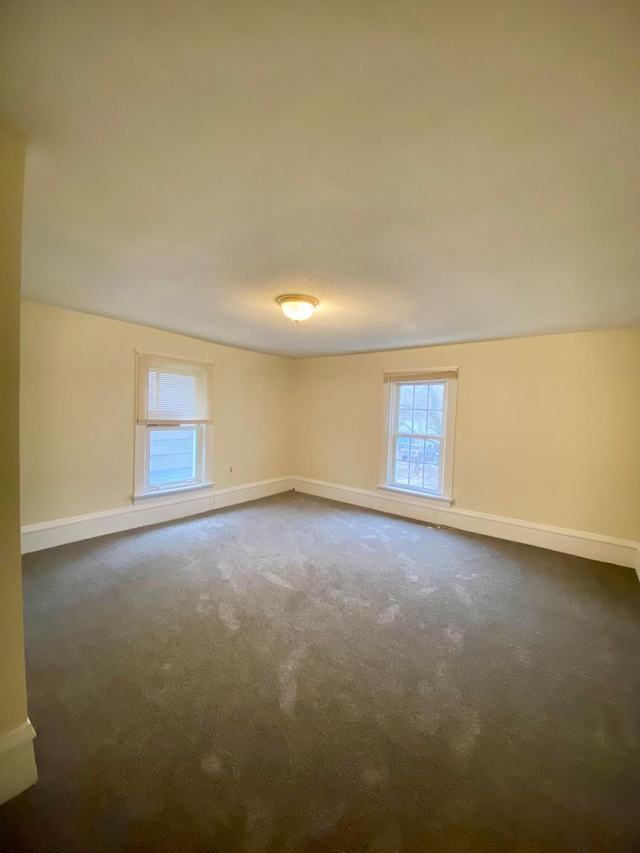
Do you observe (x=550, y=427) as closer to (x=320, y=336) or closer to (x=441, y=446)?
(x=441, y=446)

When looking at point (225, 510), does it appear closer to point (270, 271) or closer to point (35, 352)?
point (35, 352)

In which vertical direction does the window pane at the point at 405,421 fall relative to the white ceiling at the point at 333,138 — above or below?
below

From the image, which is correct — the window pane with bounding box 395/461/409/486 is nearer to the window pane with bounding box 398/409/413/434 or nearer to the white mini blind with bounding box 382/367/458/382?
the window pane with bounding box 398/409/413/434

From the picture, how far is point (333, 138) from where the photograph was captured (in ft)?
3.61

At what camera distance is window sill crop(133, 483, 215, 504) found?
13.0 feet

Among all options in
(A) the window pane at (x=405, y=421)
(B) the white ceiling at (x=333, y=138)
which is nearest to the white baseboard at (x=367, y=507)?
(A) the window pane at (x=405, y=421)

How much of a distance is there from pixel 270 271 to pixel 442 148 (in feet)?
4.03

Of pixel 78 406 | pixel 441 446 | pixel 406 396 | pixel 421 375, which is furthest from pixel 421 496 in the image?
pixel 78 406

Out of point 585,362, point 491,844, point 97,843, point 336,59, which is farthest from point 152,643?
point 585,362

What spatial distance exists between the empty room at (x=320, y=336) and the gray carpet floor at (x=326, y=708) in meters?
0.01

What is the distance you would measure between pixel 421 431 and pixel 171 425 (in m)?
3.16

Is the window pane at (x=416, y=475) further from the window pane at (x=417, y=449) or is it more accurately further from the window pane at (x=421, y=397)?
the window pane at (x=421, y=397)

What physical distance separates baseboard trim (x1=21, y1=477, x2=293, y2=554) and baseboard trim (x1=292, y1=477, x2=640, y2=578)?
4.28 feet

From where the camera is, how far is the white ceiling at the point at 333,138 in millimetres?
784
